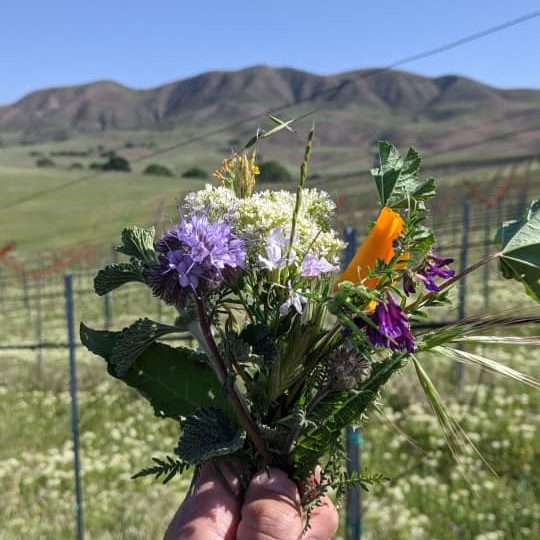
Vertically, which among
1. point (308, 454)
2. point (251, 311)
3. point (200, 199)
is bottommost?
point (308, 454)

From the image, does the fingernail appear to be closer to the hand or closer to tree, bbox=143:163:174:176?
the hand

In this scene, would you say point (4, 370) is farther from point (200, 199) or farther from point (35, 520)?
point (200, 199)

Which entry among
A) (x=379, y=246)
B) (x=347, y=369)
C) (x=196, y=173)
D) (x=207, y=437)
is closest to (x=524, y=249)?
(x=379, y=246)

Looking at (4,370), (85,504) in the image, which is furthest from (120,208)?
(85,504)

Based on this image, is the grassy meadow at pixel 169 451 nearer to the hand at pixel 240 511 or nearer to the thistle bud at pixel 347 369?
the thistle bud at pixel 347 369

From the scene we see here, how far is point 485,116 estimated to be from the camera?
6245 inches

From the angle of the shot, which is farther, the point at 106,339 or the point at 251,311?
the point at 106,339

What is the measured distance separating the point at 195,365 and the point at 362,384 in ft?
1.54

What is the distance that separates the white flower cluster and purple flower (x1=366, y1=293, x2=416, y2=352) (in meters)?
0.16

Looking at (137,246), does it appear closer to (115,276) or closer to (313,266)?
(115,276)

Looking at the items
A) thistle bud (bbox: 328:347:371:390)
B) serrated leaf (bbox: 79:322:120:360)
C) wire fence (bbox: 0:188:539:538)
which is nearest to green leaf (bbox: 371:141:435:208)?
thistle bud (bbox: 328:347:371:390)

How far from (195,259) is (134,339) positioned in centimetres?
37

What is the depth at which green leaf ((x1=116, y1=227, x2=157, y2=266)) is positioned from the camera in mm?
1393

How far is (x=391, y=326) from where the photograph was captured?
1.27 m
